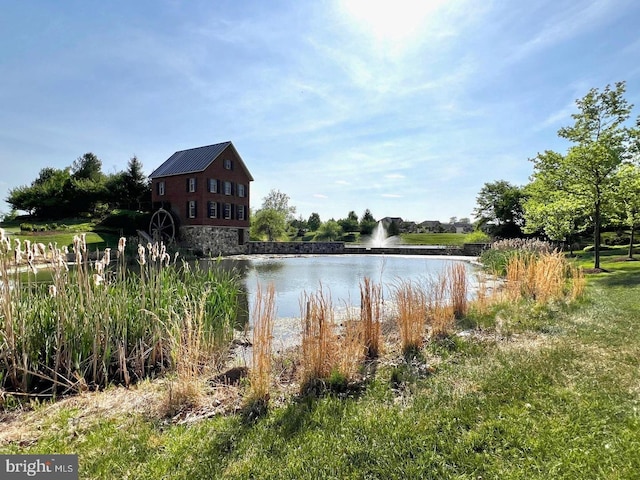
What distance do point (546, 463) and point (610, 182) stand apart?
44.1 ft

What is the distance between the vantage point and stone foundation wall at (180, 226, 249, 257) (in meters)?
24.8

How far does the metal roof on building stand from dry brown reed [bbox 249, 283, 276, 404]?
76.7 ft

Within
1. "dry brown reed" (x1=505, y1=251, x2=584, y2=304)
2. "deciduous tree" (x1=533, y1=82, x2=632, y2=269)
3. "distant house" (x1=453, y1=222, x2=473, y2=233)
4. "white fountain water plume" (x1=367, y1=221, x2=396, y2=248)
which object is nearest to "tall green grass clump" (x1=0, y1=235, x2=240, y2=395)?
"dry brown reed" (x1=505, y1=251, x2=584, y2=304)

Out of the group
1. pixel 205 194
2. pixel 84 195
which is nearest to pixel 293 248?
pixel 205 194

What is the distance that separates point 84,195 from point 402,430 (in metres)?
36.9

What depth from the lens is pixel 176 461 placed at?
216 cm

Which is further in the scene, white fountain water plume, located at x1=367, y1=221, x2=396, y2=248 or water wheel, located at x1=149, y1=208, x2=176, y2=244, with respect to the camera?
white fountain water plume, located at x1=367, y1=221, x2=396, y2=248

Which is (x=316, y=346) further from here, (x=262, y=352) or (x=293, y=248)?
(x=293, y=248)

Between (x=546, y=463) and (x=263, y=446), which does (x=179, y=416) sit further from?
(x=546, y=463)

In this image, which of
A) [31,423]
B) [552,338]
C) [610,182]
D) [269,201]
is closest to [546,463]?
[552,338]

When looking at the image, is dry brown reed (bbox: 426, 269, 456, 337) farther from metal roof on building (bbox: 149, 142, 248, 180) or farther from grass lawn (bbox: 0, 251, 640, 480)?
metal roof on building (bbox: 149, 142, 248, 180)

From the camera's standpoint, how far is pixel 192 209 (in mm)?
25156

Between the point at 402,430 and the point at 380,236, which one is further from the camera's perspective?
the point at 380,236

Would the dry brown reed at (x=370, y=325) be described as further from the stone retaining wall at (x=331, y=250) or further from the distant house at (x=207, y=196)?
the stone retaining wall at (x=331, y=250)
